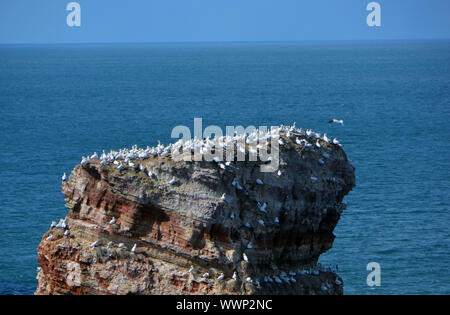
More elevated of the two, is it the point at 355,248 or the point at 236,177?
the point at 236,177

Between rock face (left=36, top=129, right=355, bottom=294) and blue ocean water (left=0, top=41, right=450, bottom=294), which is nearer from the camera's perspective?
rock face (left=36, top=129, right=355, bottom=294)

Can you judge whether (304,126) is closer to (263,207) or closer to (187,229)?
(263,207)

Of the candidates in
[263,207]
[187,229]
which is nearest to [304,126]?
[263,207]

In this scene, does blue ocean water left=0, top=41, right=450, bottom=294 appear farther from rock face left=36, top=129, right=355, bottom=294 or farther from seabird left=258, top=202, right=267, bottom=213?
seabird left=258, top=202, right=267, bottom=213

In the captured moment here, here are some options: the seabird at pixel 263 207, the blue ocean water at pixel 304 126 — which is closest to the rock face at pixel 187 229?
the seabird at pixel 263 207

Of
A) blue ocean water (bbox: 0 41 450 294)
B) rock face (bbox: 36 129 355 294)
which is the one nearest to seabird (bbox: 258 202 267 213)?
rock face (bbox: 36 129 355 294)

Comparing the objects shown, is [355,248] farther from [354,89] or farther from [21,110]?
[354,89]
